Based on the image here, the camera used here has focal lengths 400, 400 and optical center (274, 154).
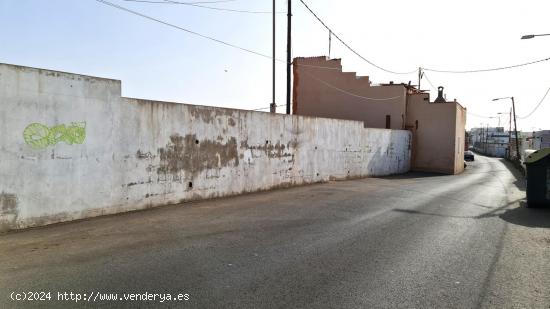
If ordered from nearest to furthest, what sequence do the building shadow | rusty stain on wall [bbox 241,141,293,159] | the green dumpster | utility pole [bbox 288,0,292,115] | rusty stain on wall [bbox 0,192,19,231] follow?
1. rusty stain on wall [bbox 0,192,19,231]
2. the building shadow
3. the green dumpster
4. rusty stain on wall [bbox 241,141,293,159]
5. utility pole [bbox 288,0,292,115]

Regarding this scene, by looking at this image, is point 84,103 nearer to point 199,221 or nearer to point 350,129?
point 199,221

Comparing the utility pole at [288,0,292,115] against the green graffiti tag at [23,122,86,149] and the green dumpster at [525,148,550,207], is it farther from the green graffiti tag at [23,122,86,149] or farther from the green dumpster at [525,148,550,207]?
the green graffiti tag at [23,122,86,149]

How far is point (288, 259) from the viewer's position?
5.81 m

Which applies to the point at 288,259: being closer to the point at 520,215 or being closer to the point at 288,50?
the point at 520,215

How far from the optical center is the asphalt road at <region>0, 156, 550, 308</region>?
14.7 feet

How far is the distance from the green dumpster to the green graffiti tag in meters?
12.1

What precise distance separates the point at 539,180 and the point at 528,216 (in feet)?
6.18

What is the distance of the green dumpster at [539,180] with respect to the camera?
38.0 feet

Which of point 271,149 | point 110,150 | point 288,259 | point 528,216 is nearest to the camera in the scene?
point 288,259

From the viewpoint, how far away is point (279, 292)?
4527 millimetres

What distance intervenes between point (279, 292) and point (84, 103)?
6.03 metres

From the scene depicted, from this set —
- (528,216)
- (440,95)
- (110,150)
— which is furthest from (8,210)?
(440,95)

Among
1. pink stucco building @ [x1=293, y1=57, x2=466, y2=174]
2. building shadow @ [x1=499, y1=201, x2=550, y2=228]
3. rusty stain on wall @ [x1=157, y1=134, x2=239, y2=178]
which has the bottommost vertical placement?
building shadow @ [x1=499, y1=201, x2=550, y2=228]

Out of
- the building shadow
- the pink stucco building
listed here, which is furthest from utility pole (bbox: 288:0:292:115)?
the building shadow
